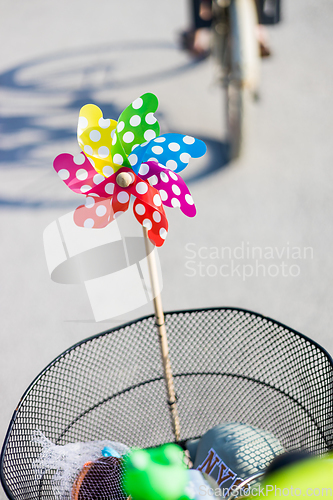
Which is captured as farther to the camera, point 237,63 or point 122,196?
point 237,63

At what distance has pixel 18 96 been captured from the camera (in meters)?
2.37

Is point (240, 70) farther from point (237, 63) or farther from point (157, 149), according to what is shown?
point (157, 149)

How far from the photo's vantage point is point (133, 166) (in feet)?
2.64

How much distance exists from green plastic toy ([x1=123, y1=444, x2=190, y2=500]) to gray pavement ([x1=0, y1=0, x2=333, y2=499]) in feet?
1.78

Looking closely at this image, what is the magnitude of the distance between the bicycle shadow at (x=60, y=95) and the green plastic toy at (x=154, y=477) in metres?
1.22

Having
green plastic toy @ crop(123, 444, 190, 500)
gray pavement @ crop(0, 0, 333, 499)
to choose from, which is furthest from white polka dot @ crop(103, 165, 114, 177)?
gray pavement @ crop(0, 0, 333, 499)

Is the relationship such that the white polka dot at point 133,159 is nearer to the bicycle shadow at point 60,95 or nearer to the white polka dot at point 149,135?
the white polka dot at point 149,135

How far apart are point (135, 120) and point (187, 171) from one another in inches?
44.2

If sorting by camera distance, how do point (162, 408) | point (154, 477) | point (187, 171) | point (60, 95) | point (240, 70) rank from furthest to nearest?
point (60, 95) < point (187, 171) < point (240, 70) < point (162, 408) < point (154, 477)

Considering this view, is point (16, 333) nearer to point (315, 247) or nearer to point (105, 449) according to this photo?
point (105, 449)

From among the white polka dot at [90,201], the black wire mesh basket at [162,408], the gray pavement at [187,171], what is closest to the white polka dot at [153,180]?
the white polka dot at [90,201]

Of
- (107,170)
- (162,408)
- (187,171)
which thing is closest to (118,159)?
(107,170)

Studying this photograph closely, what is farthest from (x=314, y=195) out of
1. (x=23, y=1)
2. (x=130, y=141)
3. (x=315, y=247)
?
(x=23, y=1)

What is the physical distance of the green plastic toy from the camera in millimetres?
744
